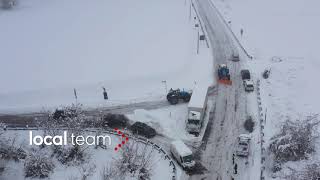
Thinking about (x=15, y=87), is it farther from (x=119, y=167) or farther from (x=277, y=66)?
(x=277, y=66)

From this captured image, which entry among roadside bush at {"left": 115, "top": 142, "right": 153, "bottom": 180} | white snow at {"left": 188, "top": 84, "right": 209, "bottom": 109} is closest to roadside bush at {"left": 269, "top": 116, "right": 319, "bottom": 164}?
white snow at {"left": 188, "top": 84, "right": 209, "bottom": 109}

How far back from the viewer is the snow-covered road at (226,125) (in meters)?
33.3

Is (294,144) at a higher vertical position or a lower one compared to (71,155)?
higher

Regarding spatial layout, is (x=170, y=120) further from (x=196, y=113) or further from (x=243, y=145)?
(x=243, y=145)

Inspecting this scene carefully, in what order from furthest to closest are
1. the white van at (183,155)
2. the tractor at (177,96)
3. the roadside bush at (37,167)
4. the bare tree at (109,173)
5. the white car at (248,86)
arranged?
the white car at (248,86), the tractor at (177,96), the white van at (183,155), the roadside bush at (37,167), the bare tree at (109,173)

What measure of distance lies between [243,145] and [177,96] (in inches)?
479

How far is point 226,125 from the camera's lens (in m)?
40.0

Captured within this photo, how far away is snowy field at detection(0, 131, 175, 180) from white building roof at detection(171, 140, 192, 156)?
1605 millimetres

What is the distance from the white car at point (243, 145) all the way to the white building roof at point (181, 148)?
499cm

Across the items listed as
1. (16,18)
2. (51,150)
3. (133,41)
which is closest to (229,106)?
(51,150)

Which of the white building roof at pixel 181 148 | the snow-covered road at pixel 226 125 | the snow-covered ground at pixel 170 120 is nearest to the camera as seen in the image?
the snow-covered road at pixel 226 125

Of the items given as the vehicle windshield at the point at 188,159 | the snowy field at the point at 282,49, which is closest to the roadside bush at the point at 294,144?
the snowy field at the point at 282,49

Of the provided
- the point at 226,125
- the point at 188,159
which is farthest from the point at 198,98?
the point at 188,159

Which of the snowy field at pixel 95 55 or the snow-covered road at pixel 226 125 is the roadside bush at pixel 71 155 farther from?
the snowy field at pixel 95 55
